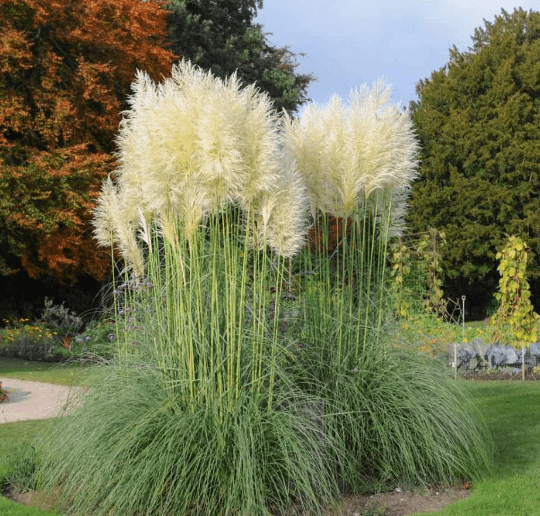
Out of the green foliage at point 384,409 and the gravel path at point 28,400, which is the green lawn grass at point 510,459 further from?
the gravel path at point 28,400

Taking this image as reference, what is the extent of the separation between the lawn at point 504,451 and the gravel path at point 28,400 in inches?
16.5

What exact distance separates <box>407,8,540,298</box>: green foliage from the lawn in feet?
44.6

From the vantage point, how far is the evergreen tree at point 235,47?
2070 centimetres

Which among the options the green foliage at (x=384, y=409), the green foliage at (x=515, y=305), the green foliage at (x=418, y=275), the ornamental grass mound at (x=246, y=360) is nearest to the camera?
the ornamental grass mound at (x=246, y=360)

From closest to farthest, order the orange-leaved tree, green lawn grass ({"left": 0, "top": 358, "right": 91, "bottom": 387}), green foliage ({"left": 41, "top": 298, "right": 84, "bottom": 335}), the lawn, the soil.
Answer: the soil
the lawn
green lawn grass ({"left": 0, "top": 358, "right": 91, "bottom": 387})
green foliage ({"left": 41, "top": 298, "right": 84, "bottom": 335})
the orange-leaved tree

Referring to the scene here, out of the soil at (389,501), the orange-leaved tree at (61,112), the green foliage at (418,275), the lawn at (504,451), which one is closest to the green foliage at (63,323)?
the orange-leaved tree at (61,112)

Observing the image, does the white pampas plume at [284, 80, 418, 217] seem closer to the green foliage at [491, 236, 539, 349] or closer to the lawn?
the lawn

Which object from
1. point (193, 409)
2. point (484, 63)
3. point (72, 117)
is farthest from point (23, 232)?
point (484, 63)

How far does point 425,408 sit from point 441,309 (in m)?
7.55

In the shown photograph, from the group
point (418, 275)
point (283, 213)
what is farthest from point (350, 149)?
point (418, 275)

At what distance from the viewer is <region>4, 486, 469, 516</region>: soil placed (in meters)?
4.23

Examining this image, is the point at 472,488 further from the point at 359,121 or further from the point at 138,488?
the point at 359,121

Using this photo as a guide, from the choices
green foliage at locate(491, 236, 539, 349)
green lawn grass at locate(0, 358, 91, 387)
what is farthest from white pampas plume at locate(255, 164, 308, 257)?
green foliage at locate(491, 236, 539, 349)

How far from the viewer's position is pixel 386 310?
5574mm
